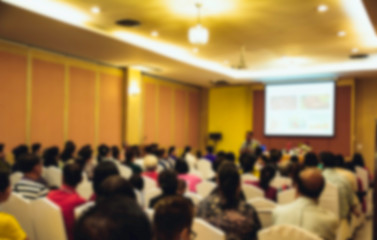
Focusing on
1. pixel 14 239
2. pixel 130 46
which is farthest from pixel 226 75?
pixel 14 239

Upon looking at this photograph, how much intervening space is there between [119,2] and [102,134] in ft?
15.7

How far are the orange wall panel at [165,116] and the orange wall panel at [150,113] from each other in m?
0.31

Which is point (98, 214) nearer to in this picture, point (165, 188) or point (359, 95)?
point (165, 188)

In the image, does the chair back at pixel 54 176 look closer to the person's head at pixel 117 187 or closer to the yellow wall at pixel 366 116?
the person's head at pixel 117 187

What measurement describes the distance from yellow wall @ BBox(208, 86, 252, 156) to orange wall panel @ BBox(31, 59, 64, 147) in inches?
283

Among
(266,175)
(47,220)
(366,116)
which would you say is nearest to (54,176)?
(47,220)

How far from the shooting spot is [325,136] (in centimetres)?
1172

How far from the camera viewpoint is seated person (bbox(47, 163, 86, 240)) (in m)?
2.89

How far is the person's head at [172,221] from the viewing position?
141 centimetres

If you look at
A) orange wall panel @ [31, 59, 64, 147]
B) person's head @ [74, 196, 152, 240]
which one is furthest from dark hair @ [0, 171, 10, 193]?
orange wall panel @ [31, 59, 64, 147]

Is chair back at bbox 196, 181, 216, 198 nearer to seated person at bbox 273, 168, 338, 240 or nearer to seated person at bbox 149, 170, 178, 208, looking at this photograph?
seated person at bbox 149, 170, 178, 208

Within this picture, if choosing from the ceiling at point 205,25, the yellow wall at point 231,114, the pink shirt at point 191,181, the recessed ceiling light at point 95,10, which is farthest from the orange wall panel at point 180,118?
the pink shirt at point 191,181

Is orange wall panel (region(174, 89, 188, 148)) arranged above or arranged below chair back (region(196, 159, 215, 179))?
above

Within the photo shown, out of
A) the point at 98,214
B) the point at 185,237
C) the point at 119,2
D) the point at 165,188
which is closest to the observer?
the point at 98,214
